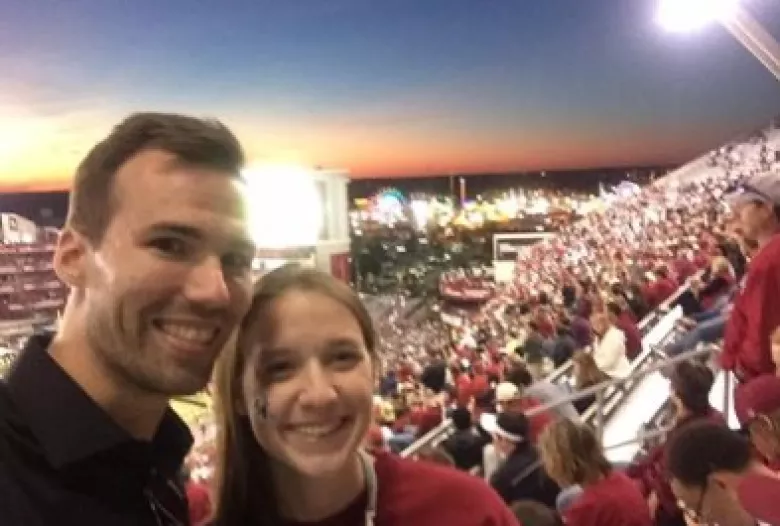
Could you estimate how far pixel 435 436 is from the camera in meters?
3.84

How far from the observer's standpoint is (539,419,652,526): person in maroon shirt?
219 cm

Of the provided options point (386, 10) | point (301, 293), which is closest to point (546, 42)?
point (386, 10)

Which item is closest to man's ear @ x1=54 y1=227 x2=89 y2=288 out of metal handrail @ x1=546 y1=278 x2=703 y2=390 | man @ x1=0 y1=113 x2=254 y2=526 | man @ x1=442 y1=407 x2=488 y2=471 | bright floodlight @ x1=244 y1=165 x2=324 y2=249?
man @ x1=0 y1=113 x2=254 y2=526

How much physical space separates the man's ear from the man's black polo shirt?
0.06 metres

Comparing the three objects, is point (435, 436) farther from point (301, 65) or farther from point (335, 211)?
point (335, 211)

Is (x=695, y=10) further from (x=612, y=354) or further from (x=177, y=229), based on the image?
(x=177, y=229)

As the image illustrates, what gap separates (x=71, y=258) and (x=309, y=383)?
9.6 inches

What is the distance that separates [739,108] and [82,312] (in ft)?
21.2

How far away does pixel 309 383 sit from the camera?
2.92 feet

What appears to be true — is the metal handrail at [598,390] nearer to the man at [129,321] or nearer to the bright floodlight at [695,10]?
the bright floodlight at [695,10]

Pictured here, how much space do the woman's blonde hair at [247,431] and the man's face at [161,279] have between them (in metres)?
0.10

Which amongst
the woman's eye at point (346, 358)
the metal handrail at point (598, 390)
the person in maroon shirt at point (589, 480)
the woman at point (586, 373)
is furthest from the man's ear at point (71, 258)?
the woman at point (586, 373)

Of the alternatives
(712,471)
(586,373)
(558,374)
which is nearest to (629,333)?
(558,374)

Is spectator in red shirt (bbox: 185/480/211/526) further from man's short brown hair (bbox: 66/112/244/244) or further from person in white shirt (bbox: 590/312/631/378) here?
person in white shirt (bbox: 590/312/631/378)
